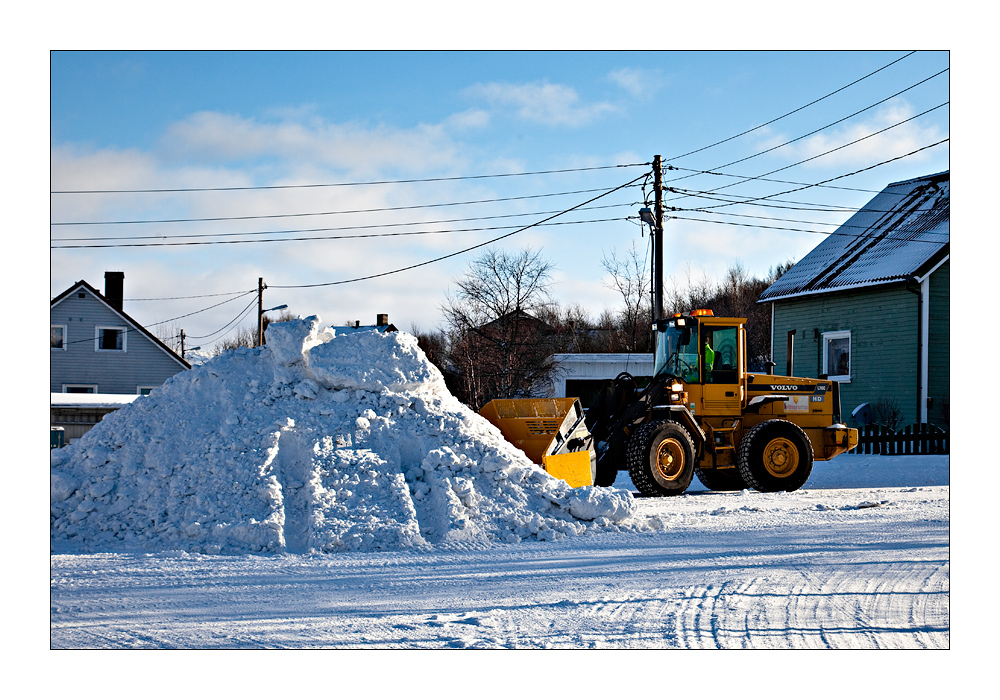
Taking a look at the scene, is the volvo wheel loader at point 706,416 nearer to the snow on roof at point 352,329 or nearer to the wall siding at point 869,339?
the snow on roof at point 352,329

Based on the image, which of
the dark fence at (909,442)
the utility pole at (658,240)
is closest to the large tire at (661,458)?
the utility pole at (658,240)

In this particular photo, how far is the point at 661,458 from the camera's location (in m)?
11.8

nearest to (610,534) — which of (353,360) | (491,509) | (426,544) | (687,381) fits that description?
(491,509)

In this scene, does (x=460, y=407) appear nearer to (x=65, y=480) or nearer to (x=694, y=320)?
(x=65, y=480)

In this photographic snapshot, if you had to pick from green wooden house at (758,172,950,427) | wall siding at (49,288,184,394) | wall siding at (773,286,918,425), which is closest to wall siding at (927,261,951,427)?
green wooden house at (758,172,950,427)

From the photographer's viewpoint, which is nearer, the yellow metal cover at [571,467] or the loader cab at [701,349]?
the yellow metal cover at [571,467]

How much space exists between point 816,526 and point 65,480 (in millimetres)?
7403

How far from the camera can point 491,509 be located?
8062mm

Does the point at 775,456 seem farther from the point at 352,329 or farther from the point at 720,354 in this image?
the point at 352,329

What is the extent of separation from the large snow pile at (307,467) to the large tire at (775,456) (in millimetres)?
4369

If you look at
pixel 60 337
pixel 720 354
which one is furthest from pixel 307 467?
pixel 60 337

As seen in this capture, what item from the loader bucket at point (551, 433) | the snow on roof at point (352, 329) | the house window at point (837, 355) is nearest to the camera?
the snow on roof at point (352, 329)

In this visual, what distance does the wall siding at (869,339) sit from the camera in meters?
20.8

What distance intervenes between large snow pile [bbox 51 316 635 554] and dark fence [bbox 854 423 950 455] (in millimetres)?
12673
